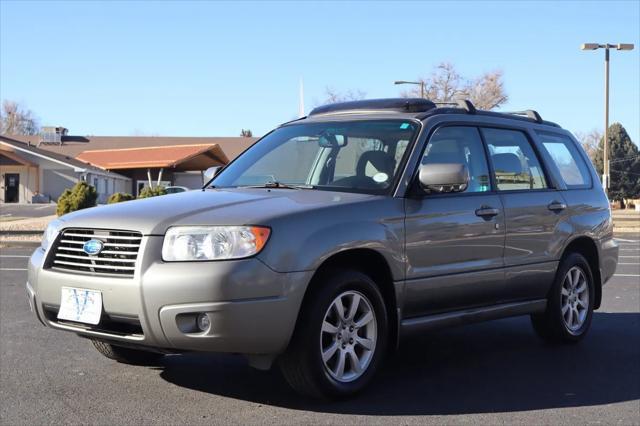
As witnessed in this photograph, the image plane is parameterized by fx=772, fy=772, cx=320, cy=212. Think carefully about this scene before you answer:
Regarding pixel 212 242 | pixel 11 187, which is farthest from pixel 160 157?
pixel 212 242

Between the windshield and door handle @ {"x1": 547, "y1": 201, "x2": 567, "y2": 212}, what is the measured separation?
156cm

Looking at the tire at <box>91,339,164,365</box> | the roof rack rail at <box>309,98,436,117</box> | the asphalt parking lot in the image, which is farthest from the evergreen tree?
the tire at <box>91,339,164,365</box>

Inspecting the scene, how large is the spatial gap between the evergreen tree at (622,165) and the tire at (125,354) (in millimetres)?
64800

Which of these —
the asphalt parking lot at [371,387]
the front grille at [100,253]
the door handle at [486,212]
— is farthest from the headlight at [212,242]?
the door handle at [486,212]

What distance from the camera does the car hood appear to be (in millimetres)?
4277

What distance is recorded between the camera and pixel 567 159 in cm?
696

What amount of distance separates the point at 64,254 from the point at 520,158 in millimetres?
3669

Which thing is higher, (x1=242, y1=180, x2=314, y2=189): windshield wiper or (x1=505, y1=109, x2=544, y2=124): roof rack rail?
(x1=505, y1=109, x2=544, y2=124): roof rack rail

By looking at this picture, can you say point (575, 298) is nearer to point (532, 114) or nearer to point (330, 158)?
point (532, 114)

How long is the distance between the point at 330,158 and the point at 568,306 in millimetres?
2570

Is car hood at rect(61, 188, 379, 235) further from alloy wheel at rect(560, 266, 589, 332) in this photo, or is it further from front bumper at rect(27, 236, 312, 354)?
alloy wheel at rect(560, 266, 589, 332)

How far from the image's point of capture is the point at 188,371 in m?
5.40

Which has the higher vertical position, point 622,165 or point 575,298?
point 622,165

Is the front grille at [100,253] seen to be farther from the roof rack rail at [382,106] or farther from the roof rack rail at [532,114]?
the roof rack rail at [532,114]
